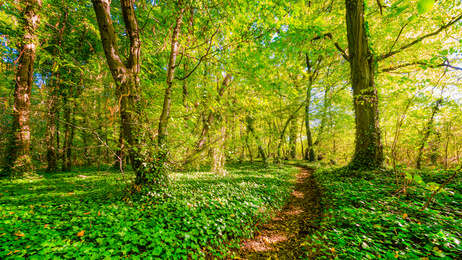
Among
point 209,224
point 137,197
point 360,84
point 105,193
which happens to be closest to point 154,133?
point 137,197

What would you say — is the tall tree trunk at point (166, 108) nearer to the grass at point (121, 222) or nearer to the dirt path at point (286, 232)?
the grass at point (121, 222)

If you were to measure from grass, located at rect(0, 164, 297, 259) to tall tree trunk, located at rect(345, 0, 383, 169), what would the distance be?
17.5 ft

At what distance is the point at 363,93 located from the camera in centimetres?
786

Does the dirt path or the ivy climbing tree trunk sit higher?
the ivy climbing tree trunk

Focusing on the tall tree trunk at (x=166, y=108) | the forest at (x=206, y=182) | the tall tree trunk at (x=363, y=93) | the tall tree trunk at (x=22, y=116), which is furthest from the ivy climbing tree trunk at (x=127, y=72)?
the tall tree trunk at (x=363, y=93)

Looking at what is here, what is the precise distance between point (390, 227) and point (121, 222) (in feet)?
19.2

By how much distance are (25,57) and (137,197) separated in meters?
8.75

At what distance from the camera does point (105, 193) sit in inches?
201

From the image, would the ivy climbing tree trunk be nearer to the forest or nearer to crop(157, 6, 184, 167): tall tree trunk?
the forest

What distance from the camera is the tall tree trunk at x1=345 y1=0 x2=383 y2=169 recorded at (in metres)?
7.55

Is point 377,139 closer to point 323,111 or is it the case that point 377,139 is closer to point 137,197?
point 137,197

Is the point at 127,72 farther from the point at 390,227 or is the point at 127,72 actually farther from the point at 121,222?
the point at 390,227

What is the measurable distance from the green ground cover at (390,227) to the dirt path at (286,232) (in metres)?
0.38

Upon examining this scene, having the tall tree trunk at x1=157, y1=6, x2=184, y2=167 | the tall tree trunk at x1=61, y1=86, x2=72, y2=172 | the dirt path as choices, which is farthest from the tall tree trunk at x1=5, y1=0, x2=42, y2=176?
the dirt path
